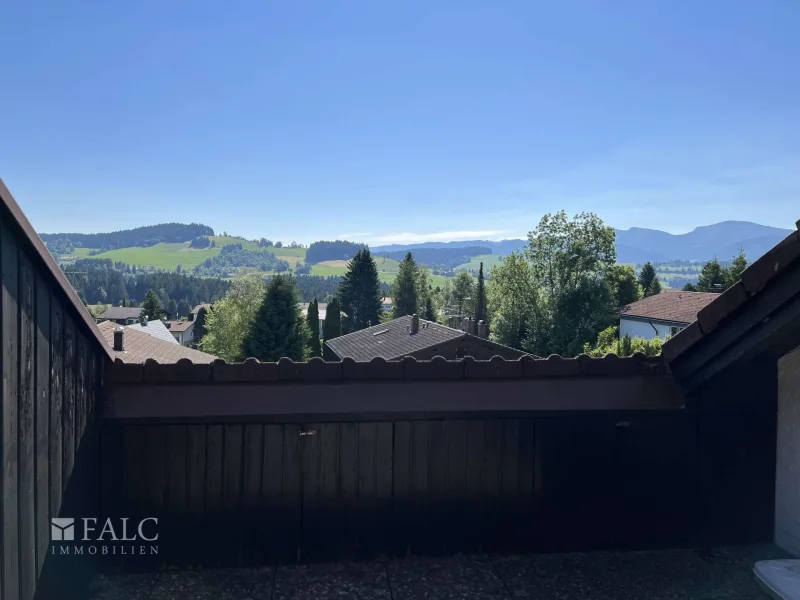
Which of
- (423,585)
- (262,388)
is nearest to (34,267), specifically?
(262,388)

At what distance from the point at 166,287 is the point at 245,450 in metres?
144

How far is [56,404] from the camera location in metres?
2.96

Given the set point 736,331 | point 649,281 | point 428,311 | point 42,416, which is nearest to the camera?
point 42,416

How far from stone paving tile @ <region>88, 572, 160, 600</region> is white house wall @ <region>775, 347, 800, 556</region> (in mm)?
4251

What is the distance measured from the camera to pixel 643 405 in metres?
3.93

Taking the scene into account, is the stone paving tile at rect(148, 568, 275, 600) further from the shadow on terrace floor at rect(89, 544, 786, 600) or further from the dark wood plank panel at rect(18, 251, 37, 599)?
the dark wood plank panel at rect(18, 251, 37, 599)

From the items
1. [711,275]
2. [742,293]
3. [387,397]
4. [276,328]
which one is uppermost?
[711,275]

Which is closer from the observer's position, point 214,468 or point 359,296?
point 214,468

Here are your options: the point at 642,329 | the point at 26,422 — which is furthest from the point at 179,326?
the point at 26,422

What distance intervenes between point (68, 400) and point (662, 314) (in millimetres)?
33557

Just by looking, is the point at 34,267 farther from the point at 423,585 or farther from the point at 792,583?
the point at 792,583

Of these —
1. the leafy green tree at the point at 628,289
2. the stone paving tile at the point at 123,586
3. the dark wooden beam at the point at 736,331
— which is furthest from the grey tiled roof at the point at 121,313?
the dark wooden beam at the point at 736,331

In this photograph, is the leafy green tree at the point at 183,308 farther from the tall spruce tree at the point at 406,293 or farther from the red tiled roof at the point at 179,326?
the tall spruce tree at the point at 406,293

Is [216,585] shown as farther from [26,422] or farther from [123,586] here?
[26,422]
